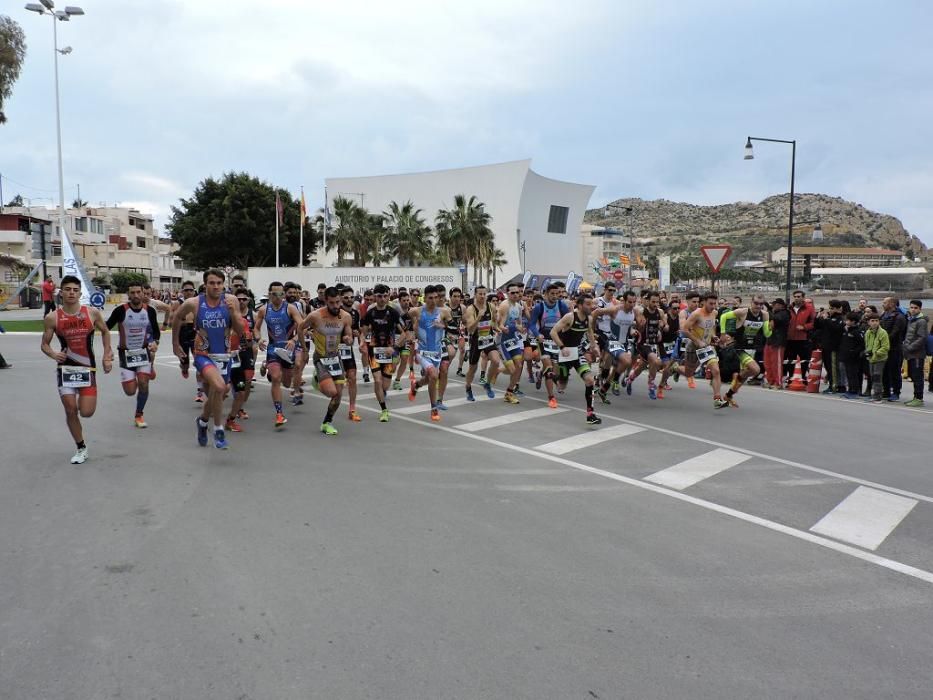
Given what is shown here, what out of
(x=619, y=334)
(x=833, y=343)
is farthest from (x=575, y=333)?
(x=833, y=343)

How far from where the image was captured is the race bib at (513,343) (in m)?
12.4

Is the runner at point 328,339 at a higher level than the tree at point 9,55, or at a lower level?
lower

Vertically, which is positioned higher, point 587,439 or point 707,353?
point 707,353

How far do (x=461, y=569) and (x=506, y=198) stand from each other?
92026mm

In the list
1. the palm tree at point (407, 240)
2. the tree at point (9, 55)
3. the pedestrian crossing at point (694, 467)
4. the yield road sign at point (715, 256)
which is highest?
the tree at point (9, 55)

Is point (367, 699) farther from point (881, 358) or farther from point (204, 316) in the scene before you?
point (881, 358)

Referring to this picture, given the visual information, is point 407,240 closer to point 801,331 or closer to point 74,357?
point 801,331

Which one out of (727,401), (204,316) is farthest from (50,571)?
(727,401)

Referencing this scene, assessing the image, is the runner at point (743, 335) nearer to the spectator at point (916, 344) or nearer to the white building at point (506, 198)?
the spectator at point (916, 344)

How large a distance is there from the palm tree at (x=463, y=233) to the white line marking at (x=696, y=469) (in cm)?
6208

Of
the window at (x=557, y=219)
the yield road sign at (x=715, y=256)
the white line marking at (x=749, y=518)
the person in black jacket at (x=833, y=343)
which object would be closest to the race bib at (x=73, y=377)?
the white line marking at (x=749, y=518)

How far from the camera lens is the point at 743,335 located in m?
12.0

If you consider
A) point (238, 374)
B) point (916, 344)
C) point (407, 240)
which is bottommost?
point (238, 374)

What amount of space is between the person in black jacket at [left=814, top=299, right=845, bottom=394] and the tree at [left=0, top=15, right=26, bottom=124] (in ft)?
124
